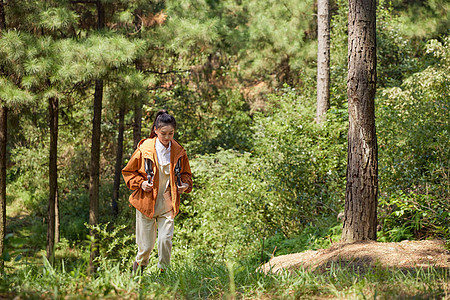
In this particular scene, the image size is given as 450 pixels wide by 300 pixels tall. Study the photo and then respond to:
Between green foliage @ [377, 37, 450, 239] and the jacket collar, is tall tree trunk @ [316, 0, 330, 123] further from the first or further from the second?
the jacket collar

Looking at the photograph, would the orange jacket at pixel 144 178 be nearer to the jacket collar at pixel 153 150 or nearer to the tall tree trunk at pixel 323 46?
the jacket collar at pixel 153 150

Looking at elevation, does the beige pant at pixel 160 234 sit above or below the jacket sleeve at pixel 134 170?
below

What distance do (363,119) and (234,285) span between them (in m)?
2.65

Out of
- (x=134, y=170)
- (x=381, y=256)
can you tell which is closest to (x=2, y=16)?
(x=134, y=170)

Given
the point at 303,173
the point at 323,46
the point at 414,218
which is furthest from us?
the point at 323,46

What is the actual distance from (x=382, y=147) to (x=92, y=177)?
7011mm

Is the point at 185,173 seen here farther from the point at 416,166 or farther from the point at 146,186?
the point at 416,166

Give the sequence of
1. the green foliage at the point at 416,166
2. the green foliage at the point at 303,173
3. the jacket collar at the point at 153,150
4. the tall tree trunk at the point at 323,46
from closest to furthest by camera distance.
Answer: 1. the jacket collar at the point at 153,150
2. the green foliage at the point at 416,166
3. the green foliage at the point at 303,173
4. the tall tree trunk at the point at 323,46

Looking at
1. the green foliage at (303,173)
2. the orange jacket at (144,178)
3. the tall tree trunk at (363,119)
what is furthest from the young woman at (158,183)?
the green foliage at (303,173)

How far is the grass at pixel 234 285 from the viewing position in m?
2.91

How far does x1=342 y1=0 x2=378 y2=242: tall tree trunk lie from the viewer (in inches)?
202

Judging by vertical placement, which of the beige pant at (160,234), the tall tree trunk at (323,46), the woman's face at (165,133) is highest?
the tall tree trunk at (323,46)

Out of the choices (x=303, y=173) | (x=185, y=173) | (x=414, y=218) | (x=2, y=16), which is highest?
(x=2, y=16)

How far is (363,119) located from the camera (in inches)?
203
